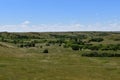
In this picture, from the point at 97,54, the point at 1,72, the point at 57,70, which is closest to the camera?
the point at 1,72

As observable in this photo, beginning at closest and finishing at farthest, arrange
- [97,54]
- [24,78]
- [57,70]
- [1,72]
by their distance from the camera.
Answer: [24,78]
[1,72]
[57,70]
[97,54]

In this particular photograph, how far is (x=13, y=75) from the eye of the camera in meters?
49.9

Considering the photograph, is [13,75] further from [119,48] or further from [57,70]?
[119,48]

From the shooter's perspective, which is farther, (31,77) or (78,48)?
(78,48)

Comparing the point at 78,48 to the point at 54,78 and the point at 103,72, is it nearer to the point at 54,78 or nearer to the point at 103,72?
the point at 103,72

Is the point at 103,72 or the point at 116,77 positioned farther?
the point at 103,72

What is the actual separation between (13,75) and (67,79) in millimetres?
9640

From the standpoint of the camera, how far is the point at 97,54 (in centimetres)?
9369

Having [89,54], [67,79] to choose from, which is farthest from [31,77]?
[89,54]

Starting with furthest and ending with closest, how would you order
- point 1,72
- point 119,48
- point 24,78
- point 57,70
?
1. point 119,48
2. point 57,70
3. point 1,72
4. point 24,78

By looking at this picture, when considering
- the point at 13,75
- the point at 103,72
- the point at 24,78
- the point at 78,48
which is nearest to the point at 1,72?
the point at 13,75

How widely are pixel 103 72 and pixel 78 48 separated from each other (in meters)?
68.3

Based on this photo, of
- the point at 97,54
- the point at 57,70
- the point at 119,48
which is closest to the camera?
the point at 57,70

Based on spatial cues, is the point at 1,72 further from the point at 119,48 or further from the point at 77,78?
the point at 119,48
